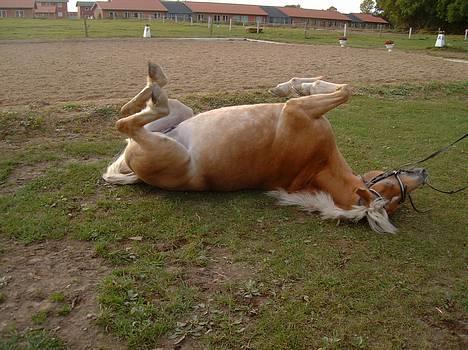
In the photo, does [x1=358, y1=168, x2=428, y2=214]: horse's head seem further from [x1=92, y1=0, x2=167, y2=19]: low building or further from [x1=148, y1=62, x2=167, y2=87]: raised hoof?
[x1=92, y1=0, x2=167, y2=19]: low building

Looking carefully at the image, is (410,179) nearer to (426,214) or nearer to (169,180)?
(426,214)

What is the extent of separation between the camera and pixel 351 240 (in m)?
4.16

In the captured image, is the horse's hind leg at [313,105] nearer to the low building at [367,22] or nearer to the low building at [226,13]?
the low building at [226,13]

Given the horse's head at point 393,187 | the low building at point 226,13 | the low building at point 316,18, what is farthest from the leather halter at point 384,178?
the low building at point 316,18

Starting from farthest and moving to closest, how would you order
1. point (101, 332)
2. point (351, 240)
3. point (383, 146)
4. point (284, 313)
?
point (383, 146)
point (351, 240)
point (284, 313)
point (101, 332)

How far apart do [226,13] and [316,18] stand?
18.6m

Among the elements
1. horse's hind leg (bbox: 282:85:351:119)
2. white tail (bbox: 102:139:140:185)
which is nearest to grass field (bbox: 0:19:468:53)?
white tail (bbox: 102:139:140:185)

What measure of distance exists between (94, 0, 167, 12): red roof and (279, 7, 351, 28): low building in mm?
25697

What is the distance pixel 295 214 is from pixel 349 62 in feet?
51.5

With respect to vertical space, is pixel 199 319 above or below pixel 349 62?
below

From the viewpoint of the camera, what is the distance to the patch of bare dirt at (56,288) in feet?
9.34

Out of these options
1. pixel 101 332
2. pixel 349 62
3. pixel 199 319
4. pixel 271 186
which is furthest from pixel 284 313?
pixel 349 62

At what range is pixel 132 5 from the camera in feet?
257

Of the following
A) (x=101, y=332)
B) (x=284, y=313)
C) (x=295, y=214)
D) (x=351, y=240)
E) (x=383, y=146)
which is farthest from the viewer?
(x=383, y=146)
